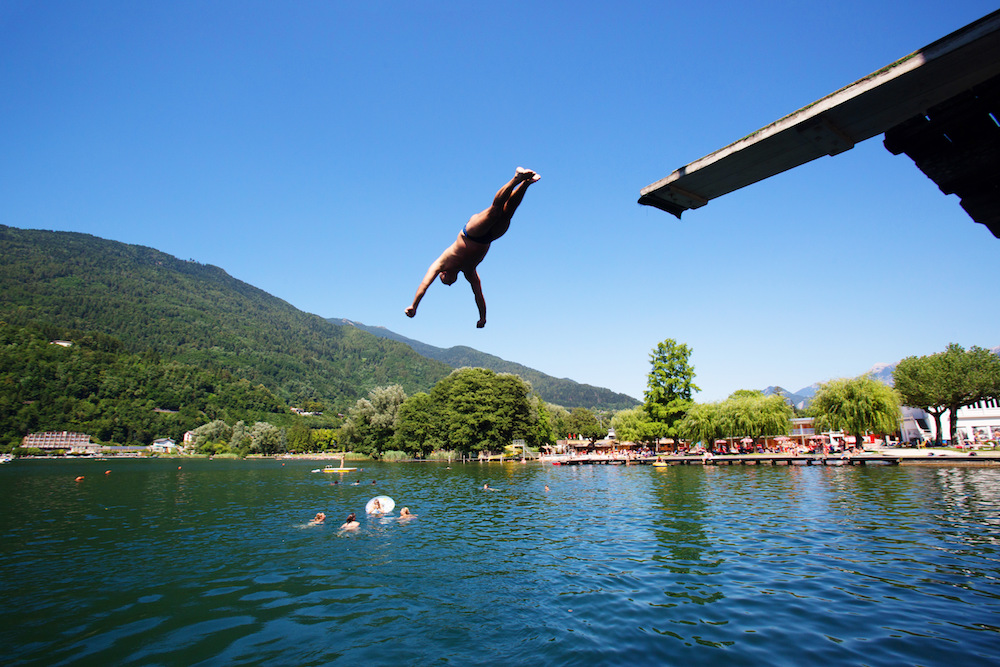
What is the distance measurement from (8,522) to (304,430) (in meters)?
106

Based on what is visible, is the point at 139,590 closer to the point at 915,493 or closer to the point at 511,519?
the point at 511,519

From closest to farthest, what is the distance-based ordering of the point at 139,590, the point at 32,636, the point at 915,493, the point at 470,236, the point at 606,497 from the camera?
the point at 470,236
the point at 32,636
the point at 139,590
the point at 915,493
the point at 606,497

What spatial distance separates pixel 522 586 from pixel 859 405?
48.2 m

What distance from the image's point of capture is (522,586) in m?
11.7

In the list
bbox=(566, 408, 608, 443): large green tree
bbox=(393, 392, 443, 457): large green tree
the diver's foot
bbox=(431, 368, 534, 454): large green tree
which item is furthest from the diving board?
bbox=(566, 408, 608, 443): large green tree

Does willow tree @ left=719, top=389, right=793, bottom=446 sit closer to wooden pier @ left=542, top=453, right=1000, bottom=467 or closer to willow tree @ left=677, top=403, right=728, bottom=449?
willow tree @ left=677, top=403, right=728, bottom=449

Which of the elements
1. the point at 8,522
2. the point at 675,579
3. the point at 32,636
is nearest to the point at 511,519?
the point at 675,579

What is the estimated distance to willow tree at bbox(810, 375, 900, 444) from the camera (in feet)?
153

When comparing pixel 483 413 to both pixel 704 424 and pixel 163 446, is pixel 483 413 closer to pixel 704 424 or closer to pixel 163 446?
pixel 704 424

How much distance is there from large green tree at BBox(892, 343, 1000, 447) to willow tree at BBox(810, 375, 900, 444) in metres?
4.44

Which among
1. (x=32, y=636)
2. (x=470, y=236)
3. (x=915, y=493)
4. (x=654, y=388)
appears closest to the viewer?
(x=470, y=236)

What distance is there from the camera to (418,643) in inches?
340

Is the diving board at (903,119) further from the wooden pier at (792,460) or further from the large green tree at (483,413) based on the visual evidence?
the large green tree at (483,413)

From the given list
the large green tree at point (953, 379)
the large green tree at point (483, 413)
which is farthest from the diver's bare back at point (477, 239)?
the large green tree at point (483, 413)
